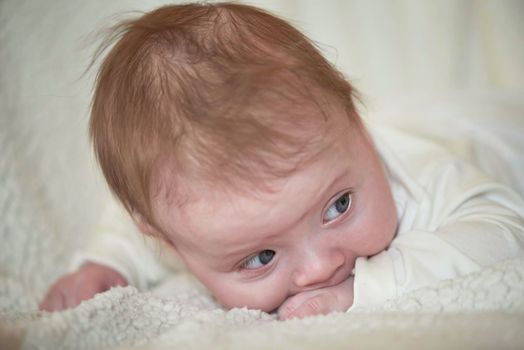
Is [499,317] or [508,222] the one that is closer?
[499,317]

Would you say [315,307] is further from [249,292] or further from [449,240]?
[449,240]

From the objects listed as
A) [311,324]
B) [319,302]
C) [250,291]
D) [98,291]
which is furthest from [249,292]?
[98,291]

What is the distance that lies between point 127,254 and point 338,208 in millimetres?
543

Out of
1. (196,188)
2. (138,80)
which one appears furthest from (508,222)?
(138,80)

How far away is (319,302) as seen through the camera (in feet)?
2.85

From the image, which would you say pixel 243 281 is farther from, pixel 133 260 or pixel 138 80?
pixel 133 260

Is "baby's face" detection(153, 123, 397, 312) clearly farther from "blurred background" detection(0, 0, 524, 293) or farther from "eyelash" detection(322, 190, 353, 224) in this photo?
"blurred background" detection(0, 0, 524, 293)

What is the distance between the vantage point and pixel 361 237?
893 mm

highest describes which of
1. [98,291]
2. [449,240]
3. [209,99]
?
[209,99]

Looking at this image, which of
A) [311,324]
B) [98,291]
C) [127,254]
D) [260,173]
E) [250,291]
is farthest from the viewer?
[127,254]

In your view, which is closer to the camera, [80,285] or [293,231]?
[293,231]

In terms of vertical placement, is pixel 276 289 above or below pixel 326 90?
below

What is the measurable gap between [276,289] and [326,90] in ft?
0.93

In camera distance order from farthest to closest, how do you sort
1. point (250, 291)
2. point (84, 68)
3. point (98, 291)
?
point (84, 68)
point (98, 291)
point (250, 291)
